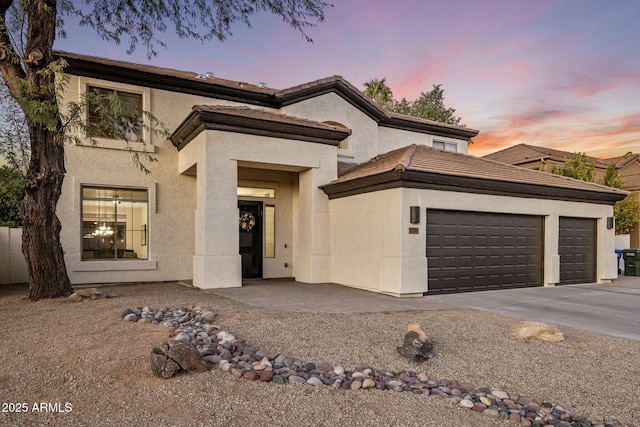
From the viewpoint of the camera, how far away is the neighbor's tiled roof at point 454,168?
10375 mm

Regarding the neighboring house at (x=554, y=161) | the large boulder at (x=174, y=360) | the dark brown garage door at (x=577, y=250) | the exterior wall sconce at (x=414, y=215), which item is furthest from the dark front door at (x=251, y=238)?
the neighboring house at (x=554, y=161)

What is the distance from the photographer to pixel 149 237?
484 inches

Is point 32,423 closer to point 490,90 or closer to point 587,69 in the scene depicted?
point 490,90

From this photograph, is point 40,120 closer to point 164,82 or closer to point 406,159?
point 164,82

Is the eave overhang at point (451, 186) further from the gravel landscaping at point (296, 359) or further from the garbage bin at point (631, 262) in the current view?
the garbage bin at point (631, 262)

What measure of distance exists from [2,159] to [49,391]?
8407 millimetres

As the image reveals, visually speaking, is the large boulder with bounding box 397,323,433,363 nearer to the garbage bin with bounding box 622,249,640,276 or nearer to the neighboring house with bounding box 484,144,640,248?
the garbage bin with bounding box 622,249,640,276

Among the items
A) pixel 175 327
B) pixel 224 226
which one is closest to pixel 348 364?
pixel 175 327

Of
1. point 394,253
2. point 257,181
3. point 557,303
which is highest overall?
point 257,181

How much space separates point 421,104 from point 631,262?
62.3 ft

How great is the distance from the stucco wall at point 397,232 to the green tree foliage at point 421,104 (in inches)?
736

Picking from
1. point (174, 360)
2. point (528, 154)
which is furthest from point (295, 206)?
point (528, 154)

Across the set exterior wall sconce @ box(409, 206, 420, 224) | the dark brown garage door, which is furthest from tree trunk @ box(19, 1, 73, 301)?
the dark brown garage door

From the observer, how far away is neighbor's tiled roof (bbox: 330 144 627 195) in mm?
10375
